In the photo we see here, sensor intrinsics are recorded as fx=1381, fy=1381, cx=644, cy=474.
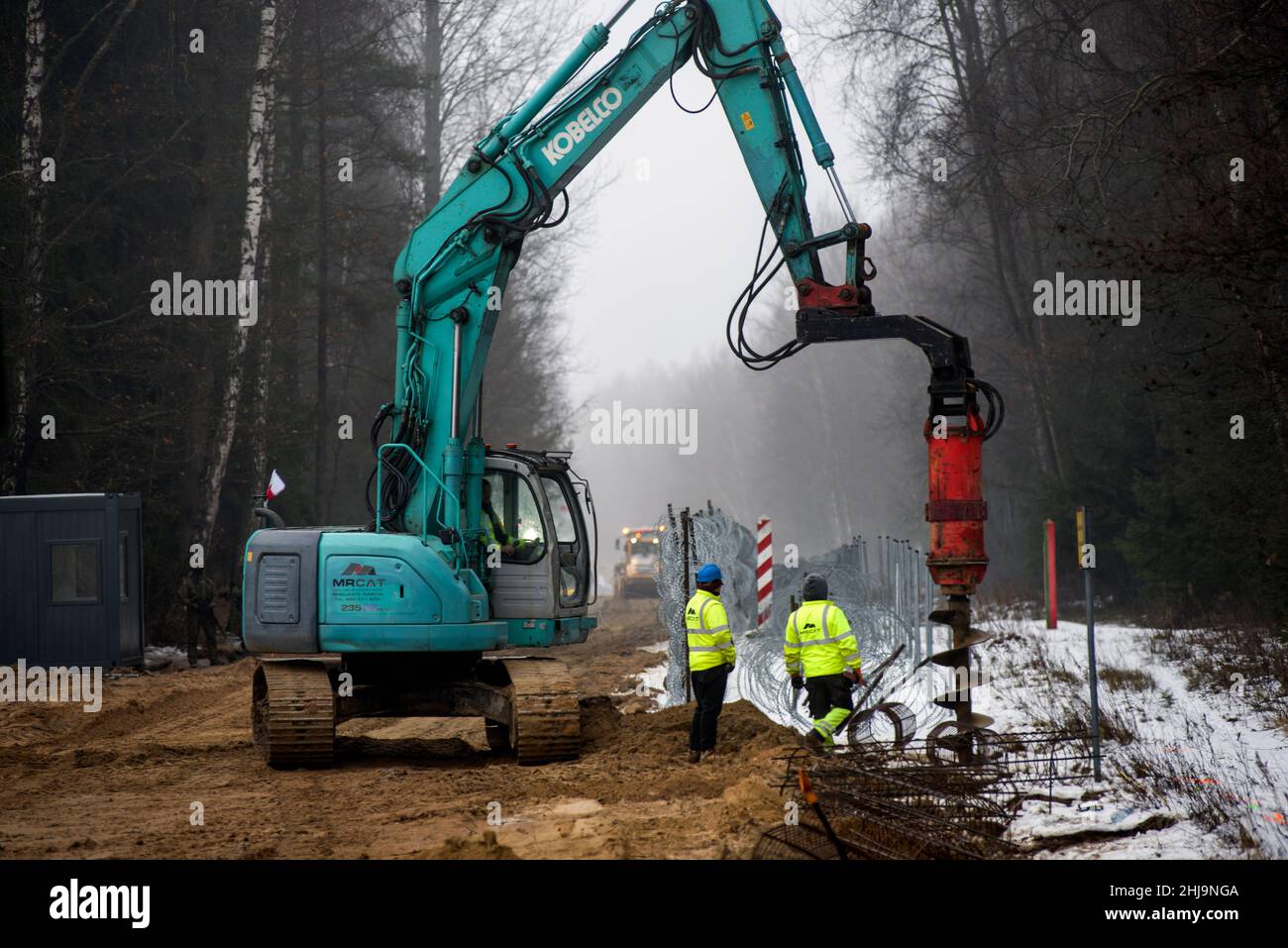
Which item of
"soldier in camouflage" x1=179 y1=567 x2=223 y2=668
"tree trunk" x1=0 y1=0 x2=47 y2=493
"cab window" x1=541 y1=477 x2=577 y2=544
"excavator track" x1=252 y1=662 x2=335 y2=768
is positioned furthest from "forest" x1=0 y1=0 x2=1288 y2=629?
"excavator track" x1=252 y1=662 x2=335 y2=768

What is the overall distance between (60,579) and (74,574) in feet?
0.65

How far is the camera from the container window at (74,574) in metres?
19.4

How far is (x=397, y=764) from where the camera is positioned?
481 inches

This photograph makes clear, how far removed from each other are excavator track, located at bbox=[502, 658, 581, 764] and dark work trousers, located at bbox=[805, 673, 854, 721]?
1.97 metres

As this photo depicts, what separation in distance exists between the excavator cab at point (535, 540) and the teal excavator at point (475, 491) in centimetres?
2

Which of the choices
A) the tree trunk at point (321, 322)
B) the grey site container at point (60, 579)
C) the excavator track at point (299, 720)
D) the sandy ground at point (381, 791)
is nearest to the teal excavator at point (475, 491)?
the excavator track at point (299, 720)

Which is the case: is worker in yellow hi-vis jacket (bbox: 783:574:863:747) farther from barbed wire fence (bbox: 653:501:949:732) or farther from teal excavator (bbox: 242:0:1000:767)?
teal excavator (bbox: 242:0:1000:767)

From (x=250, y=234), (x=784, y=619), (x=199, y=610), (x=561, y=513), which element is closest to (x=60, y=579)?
(x=199, y=610)

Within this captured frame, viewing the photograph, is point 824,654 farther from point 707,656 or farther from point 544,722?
point 544,722

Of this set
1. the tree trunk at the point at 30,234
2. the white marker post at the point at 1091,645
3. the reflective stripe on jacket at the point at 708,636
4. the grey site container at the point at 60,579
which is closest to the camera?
the white marker post at the point at 1091,645

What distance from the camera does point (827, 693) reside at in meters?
10.6

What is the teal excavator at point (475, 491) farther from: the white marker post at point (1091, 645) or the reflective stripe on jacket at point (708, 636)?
the white marker post at point (1091, 645)

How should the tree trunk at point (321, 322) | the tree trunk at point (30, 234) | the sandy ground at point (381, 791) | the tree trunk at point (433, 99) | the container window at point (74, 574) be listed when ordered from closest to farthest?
the sandy ground at point (381, 791) → the container window at point (74, 574) → the tree trunk at point (30, 234) → the tree trunk at point (321, 322) → the tree trunk at point (433, 99)
